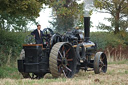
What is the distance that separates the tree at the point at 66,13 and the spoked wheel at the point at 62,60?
29.9 feet

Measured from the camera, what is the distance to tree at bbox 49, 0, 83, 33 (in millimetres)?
19359

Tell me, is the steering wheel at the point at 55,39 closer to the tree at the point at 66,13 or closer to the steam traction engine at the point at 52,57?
the steam traction engine at the point at 52,57

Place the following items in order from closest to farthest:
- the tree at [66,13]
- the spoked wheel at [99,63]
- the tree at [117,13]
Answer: the spoked wheel at [99,63]
the tree at [66,13]
the tree at [117,13]

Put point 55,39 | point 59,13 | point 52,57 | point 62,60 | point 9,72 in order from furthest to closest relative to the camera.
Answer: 1. point 59,13
2. point 9,72
3. point 55,39
4. point 62,60
5. point 52,57

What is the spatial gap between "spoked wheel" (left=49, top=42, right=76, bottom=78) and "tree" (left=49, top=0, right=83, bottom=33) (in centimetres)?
911

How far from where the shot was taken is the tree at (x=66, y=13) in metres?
19.4

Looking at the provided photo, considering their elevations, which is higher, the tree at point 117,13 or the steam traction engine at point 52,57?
the tree at point 117,13

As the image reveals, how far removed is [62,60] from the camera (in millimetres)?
8898

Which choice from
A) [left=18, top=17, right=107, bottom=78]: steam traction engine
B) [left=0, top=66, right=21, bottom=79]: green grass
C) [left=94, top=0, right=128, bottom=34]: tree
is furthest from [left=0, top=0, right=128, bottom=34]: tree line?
[left=18, top=17, right=107, bottom=78]: steam traction engine

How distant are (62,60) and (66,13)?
1222 centimetres

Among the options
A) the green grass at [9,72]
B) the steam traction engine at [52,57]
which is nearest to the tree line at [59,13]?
the green grass at [9,72]

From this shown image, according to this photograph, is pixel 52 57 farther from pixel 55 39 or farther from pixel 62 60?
pixel 55 39

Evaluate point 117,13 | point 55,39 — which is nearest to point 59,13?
point 117,13

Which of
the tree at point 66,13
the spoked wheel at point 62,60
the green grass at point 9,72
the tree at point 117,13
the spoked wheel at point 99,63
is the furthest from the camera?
the tree at point 117,13
